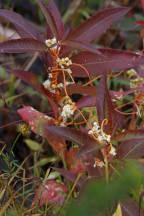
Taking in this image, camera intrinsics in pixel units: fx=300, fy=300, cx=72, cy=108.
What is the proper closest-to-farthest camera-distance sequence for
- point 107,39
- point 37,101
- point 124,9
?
point 124,9 → point 37,101 → point 107,39

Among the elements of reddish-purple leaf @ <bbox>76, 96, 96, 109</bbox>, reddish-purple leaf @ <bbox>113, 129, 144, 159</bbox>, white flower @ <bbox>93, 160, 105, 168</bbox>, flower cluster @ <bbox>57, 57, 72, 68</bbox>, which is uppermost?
flower cluster @ <bbox>57, 57, 72, 68</bbox>

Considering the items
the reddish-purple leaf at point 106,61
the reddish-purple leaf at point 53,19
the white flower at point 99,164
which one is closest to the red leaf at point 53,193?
the white flower at point 99,164

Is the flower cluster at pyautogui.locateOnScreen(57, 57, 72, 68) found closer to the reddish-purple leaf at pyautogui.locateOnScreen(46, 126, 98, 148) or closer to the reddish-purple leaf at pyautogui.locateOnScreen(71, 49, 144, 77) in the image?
the reddish-purple leaf at pyautogui.locateOnScreen(71, 49, 144, 77)

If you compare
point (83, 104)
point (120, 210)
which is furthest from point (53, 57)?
point (120, 210)

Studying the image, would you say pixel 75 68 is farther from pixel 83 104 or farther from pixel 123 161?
pixel 123 161

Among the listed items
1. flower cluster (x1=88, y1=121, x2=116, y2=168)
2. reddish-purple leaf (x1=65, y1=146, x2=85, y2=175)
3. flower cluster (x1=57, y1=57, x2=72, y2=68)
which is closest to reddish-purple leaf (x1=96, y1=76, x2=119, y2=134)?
flower cluster (x1=88, y1=121, x2=116, y2=168)

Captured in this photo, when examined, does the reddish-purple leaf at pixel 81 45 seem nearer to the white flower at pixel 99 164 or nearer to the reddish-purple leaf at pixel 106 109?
the reddish-purple leaf at pixel 106 109
